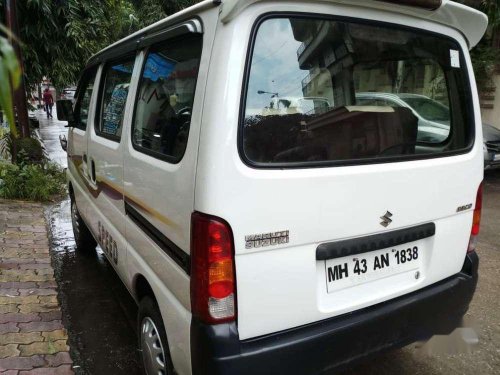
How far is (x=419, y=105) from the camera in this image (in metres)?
2.36

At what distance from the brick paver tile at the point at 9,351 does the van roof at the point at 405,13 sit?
6.49 ft

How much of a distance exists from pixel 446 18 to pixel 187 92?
1.31 metres

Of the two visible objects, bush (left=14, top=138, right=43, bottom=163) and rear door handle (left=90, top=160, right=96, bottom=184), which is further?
bush (left=14, top=138, right=43, bottom=163)

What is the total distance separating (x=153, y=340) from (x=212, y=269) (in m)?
0.79

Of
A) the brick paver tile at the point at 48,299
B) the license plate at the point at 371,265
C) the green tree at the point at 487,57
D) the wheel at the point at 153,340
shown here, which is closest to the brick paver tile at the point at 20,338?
the brick paver tile at the point at 48,299

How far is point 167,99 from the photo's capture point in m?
2.13

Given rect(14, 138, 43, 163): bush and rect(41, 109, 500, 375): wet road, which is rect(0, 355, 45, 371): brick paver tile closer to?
rect(41, 109, 500, 375): wet road

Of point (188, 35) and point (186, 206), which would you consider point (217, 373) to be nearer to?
point (186, 206)

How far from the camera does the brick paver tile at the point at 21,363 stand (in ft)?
8.37

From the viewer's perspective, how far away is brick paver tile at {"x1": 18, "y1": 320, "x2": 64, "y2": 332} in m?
2.97

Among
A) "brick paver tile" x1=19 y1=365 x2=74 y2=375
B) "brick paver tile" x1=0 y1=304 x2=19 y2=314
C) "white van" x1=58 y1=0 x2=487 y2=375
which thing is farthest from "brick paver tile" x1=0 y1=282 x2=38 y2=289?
"white van" x1=58 y1=0 x2=487 y2=375

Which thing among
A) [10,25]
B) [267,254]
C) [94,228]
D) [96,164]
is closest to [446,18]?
[267,254]

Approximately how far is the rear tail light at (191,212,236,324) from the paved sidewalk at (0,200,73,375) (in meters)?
1.38

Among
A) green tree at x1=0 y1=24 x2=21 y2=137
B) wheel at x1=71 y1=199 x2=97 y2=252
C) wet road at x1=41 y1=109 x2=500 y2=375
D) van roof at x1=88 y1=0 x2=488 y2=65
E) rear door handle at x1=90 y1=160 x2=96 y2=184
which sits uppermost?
van roof at x1=88 y1=0 x2=488 y2=65
